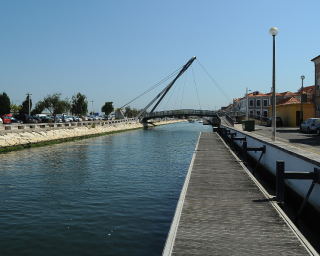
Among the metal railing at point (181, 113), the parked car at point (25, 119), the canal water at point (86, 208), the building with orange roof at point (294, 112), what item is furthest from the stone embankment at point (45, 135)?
→ the metal railing at point (181, 113)

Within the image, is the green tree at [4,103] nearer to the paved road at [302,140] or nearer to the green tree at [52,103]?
the green tree at [52,103]

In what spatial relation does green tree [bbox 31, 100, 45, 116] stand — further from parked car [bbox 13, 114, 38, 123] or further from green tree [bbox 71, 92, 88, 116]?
parked car [bbox 13, 114, 38, 123]

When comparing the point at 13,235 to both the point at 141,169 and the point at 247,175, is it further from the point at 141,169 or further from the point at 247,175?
the point at 141,169

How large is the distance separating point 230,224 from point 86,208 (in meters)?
6.17

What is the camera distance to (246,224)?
781 centimetres

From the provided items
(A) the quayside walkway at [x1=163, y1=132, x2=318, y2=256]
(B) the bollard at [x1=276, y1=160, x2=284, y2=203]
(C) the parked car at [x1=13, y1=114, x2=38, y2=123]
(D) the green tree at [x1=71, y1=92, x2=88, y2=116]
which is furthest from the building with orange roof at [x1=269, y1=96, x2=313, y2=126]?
(D) the green tree at [x1=71, y1=92, x2=88, y2=116]

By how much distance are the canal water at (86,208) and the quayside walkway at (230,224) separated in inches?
49.0

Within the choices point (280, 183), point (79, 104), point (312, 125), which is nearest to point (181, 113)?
point (79, 104)

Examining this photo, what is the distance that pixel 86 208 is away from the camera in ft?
39.4

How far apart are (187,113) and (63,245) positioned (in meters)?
87.5

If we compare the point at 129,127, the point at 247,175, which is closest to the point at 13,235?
the point at 247,175

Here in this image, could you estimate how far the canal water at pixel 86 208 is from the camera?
872 cm

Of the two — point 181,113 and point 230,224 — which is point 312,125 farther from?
point 181,113

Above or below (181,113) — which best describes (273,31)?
above
